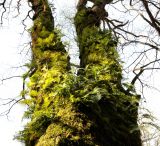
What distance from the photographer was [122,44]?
8.66 metres

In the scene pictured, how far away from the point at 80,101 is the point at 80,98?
0.04 metres

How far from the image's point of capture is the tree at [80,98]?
4195mm

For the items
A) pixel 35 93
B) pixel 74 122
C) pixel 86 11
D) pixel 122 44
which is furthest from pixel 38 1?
pixel 74 122

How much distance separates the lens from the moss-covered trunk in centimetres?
416

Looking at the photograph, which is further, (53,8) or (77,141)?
(53,8)

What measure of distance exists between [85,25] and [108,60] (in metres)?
1.81

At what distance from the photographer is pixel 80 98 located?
4.48m

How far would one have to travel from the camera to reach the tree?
4.20 meters

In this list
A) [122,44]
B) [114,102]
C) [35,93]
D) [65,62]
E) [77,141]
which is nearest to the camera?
[77,141]

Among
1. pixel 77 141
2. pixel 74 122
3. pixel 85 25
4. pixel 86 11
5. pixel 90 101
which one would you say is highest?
pixel 86 11

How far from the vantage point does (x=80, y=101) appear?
447cm

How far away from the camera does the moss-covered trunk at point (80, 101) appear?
4164 millimetres

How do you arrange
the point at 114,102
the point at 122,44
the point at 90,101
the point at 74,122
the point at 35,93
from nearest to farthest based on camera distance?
the point at 74,122 < the point at 90,101 < the point at 114,102 < the point at 35,93 < the point at 122,44

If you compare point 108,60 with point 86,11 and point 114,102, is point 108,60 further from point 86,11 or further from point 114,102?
point 86,11
